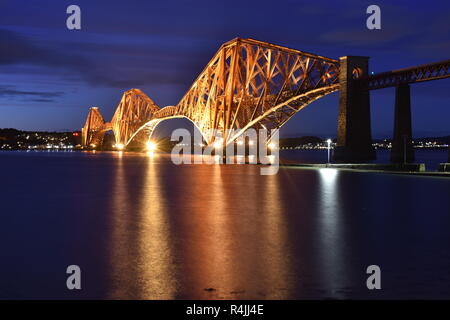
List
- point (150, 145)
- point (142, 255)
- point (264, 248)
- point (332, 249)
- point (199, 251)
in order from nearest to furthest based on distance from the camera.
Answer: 1. point (142, 255)
2. point (199, 251)
3. point (332, 249)
4. point (264, 248)
5. point (150, 145)

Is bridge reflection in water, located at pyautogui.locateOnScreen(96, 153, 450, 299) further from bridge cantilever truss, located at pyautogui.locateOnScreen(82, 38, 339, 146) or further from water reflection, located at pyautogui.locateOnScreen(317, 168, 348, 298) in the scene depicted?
bridge cantilever truss, located at pyautogui.locateOnScreen(82, 38, 339, 146)

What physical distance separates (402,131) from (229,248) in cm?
5797

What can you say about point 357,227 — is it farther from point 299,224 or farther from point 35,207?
point 35,207

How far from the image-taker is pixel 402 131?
6556 centimetres

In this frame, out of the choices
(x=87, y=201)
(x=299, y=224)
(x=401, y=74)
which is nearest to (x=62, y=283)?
(x=299, y=224)

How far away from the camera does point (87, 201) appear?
79.6 feet

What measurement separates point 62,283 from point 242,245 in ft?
15.2

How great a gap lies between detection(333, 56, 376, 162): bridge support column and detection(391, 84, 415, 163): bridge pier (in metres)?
5.35

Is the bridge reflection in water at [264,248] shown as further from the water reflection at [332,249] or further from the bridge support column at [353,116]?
the bridge support column at [353,116]

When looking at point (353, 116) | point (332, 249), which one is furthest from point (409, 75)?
point (332, 249)

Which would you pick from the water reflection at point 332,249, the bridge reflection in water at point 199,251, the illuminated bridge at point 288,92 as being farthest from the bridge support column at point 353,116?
the bridge reflection in water at point 199,251

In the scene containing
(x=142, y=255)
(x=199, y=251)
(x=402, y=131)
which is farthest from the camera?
(x=402, y=131)

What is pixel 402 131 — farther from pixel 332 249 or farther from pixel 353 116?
pixel 332 249

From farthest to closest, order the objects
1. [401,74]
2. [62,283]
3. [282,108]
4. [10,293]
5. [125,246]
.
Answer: [282,108] → [401,74] → [125,246] → [62,283] → [10,293]
